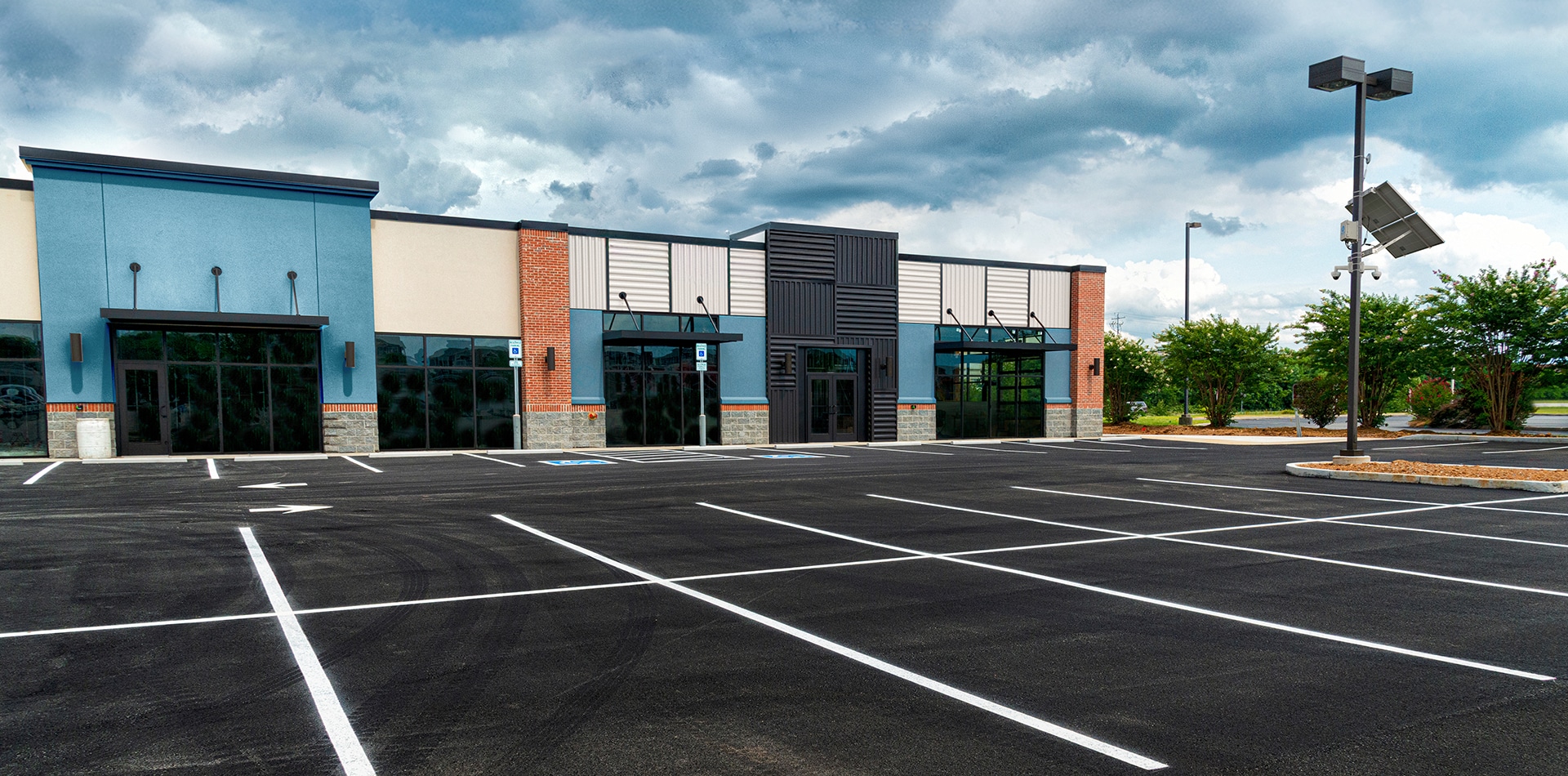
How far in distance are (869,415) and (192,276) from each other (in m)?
19.2

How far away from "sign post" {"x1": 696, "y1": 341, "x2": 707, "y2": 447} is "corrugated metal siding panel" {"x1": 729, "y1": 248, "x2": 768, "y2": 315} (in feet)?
6.20

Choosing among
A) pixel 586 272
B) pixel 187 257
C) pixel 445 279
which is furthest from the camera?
pixel 586 272

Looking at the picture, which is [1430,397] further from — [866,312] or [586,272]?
[586,272]

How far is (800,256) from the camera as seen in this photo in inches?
1120

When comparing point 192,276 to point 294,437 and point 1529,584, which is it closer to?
point 294,437

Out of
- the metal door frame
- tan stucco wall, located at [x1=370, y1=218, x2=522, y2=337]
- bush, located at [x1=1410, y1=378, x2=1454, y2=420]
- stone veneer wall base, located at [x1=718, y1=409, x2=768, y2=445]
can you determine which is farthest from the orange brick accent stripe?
bush, located at [x1=1410, y1=378, x2=1454, y2=420]

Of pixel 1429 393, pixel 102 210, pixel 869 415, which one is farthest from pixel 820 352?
pixel 1429 393

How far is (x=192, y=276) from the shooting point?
70.4 ft

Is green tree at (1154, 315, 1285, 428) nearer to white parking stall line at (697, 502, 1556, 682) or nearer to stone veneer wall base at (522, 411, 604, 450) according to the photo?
stone veneer wall base at (522, 411, 604, 450)

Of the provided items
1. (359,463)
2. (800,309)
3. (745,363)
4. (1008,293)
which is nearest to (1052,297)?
(1008,293)

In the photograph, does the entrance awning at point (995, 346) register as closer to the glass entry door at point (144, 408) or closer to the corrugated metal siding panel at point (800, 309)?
the corrugated metal siding panel at point (800, 309)

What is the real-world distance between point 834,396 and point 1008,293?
25.7 feet

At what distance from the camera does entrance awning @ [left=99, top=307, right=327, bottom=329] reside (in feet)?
65.7

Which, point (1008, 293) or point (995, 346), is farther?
point (1008, 293)
